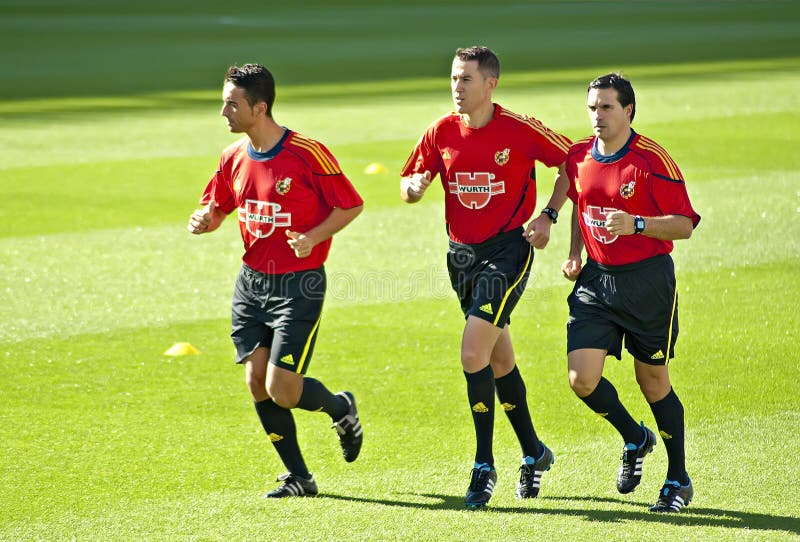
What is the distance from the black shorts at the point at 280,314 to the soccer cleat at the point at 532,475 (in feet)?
3.89

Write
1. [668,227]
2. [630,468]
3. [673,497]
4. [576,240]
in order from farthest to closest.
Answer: [576,240] → [630,468] → [673,497] → [668,227]

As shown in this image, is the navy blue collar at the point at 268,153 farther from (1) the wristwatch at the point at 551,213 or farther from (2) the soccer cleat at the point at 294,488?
(2) the soccer cleat at the point at 294,488

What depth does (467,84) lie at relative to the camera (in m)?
5.85

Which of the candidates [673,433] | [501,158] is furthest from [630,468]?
[501,158]

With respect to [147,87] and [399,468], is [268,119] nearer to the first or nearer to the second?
[399,468]

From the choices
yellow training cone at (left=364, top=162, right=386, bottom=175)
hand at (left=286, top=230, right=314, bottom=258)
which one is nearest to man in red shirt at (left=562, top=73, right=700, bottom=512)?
hand at (left=286, top=230, right=314, bottom=258)

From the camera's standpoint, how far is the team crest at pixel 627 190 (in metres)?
5.46

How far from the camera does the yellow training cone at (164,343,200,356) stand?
26.0 ft

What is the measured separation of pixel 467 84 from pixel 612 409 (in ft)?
5.75

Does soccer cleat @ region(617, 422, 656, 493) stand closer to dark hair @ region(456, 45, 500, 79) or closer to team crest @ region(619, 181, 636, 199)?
team crest @ region(619, 181, 636, 199)

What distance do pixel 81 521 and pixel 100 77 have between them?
1824cm

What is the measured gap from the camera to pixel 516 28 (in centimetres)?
3019

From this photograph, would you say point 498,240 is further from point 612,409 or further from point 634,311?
point 612,409

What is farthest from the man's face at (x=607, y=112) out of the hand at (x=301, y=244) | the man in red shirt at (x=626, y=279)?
the hand at (x=301, y=244)
